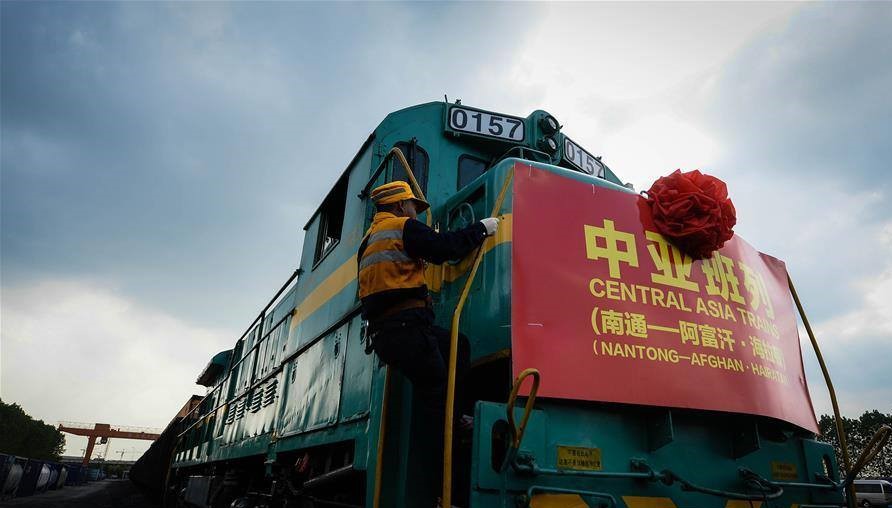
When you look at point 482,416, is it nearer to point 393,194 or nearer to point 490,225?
point 490,225

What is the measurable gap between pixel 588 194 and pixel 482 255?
0.68 metres

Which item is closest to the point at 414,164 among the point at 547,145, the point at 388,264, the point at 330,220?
the point at 547,145

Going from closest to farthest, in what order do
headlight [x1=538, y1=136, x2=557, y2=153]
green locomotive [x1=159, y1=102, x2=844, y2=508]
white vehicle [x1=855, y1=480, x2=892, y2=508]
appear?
green locomotive [x1=159, y1=102, x2=844, y2=508] → headlight [x1=538, y1=136, x2=557, y2=153] → white vehicle [x1=855, y1=480, x2=892, y2=508]

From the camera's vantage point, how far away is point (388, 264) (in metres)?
2.64

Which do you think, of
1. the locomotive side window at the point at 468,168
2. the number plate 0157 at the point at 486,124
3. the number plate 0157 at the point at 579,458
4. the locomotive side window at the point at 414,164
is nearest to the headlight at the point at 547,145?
the number plate 0157 at the point at 486,124

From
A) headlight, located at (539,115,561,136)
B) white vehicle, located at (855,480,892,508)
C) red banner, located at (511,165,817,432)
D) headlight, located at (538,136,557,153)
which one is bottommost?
white vehicle, located at (855,480,892,508)

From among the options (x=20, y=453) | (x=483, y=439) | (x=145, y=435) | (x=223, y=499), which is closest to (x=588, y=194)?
(x=483, y=439)

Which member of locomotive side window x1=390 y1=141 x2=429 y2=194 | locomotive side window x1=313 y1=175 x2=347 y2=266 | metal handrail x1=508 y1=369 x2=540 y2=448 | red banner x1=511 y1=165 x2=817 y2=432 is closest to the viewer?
metal handrail x1=508 y1=369 x2=540 y2=448

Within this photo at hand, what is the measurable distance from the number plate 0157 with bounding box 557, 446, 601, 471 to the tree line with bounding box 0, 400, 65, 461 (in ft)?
155

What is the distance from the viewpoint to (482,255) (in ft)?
8.72

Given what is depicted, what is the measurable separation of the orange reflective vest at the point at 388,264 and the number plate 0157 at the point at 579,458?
39.5 inches

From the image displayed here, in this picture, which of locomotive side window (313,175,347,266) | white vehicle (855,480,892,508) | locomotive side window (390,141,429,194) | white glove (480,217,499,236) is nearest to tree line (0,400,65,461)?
locomotive side window (313,175,347,266)

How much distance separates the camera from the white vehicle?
24.7 meters

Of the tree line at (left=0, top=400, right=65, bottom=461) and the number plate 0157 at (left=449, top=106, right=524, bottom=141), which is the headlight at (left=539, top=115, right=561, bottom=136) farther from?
the tree line at (left=0, top=400, right=65, bottom=461)
